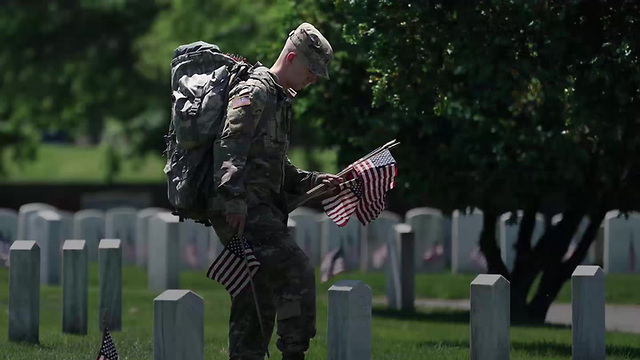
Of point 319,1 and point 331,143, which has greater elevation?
point 319,1

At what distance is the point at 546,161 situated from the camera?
1315 cm

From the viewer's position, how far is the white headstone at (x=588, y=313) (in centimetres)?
855

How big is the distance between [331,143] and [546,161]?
259cm

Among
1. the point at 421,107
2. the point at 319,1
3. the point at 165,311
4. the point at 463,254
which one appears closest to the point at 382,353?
the point at 421,107

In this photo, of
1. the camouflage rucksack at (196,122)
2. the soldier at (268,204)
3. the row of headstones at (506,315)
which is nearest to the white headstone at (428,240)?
the row of headstones at (506,315)

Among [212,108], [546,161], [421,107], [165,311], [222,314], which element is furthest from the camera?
[222,314]

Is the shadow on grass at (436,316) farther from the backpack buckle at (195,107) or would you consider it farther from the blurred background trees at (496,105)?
the backpack buckle at (195,107)

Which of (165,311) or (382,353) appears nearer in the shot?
(165,311)

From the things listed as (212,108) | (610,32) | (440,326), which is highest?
(610,32)

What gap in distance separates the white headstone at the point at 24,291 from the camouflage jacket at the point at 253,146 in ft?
9.17

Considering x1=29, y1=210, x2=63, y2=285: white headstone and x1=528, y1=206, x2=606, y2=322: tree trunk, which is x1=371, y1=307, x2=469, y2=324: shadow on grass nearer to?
x1=528, y1=206, x2=606, y2=322: tree trunk

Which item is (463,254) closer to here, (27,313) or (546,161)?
(546,161)

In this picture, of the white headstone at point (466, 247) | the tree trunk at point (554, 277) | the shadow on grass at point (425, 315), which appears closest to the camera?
the tree trunk at point (554, 277)

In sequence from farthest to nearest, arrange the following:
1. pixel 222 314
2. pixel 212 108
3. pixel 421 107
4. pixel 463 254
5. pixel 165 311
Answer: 1. pixel 463 254
2. pixel 222 314
3. pixel 421 107
4. pixel 212 108
5. pixel 165 311
